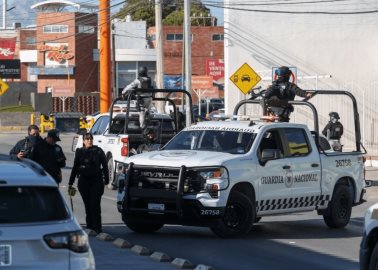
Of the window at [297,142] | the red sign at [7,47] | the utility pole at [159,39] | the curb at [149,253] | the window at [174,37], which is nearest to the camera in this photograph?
the curb at [149,253]

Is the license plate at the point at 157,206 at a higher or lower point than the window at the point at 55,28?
lower

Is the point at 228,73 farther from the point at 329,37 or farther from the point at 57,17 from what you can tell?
the point at 57,17

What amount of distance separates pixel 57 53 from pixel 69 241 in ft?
252

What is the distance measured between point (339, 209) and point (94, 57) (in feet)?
224

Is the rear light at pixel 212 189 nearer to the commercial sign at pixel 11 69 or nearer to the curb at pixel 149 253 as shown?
the curb at pixel 149 253

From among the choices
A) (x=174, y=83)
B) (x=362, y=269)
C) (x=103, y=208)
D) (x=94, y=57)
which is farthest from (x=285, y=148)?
(x=94, y=57)

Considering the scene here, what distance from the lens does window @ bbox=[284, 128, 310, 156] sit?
16.7 m

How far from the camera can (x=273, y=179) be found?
16000mm

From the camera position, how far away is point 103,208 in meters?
20.3

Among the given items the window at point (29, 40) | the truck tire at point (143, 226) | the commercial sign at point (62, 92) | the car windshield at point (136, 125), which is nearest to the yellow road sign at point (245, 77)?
the car windshield at point (136, 125)

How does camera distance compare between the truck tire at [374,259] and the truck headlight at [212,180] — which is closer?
the truck tire at [374,259]

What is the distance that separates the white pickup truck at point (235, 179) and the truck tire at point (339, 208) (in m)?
0.02

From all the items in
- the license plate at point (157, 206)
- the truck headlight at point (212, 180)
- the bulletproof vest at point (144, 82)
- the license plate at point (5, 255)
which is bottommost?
the license plate at point (157, 206)

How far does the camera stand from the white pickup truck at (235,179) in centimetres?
1505
